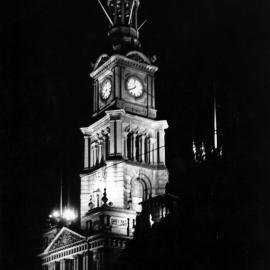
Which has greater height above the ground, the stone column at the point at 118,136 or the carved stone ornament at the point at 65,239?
the stone column at the point at 118,136

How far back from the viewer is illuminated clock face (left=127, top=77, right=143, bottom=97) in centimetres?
7431

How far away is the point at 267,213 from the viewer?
37.4 meters

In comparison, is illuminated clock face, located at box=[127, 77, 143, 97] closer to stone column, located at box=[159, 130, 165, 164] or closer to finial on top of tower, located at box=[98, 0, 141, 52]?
finial on top of tower, located at box=[98, 0, 141, 52]

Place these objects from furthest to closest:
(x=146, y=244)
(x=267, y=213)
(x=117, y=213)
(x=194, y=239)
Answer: (x=117, y=213) < (x=146, y=244) < (x=194, y=239) < (x=267, y=213)

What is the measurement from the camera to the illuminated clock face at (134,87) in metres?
74.3

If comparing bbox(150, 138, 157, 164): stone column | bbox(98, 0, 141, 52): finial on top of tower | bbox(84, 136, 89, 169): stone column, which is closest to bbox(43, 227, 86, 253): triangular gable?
bbox(84, 136, 89, 169): stone column

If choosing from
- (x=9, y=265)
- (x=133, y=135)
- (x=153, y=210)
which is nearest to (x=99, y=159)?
(x=133, y=135)

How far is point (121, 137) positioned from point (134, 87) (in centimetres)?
625

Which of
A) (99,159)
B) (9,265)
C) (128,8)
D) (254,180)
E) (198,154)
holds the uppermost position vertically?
(128,8)

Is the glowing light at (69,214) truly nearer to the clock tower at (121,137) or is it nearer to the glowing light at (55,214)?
the glowing light at (55,214)

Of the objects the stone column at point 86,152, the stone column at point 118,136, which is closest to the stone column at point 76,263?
the stone column at point 86,152

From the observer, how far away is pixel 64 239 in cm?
7181

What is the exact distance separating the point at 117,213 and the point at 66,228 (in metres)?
5.94

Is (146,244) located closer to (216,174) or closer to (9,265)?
(216,174)
